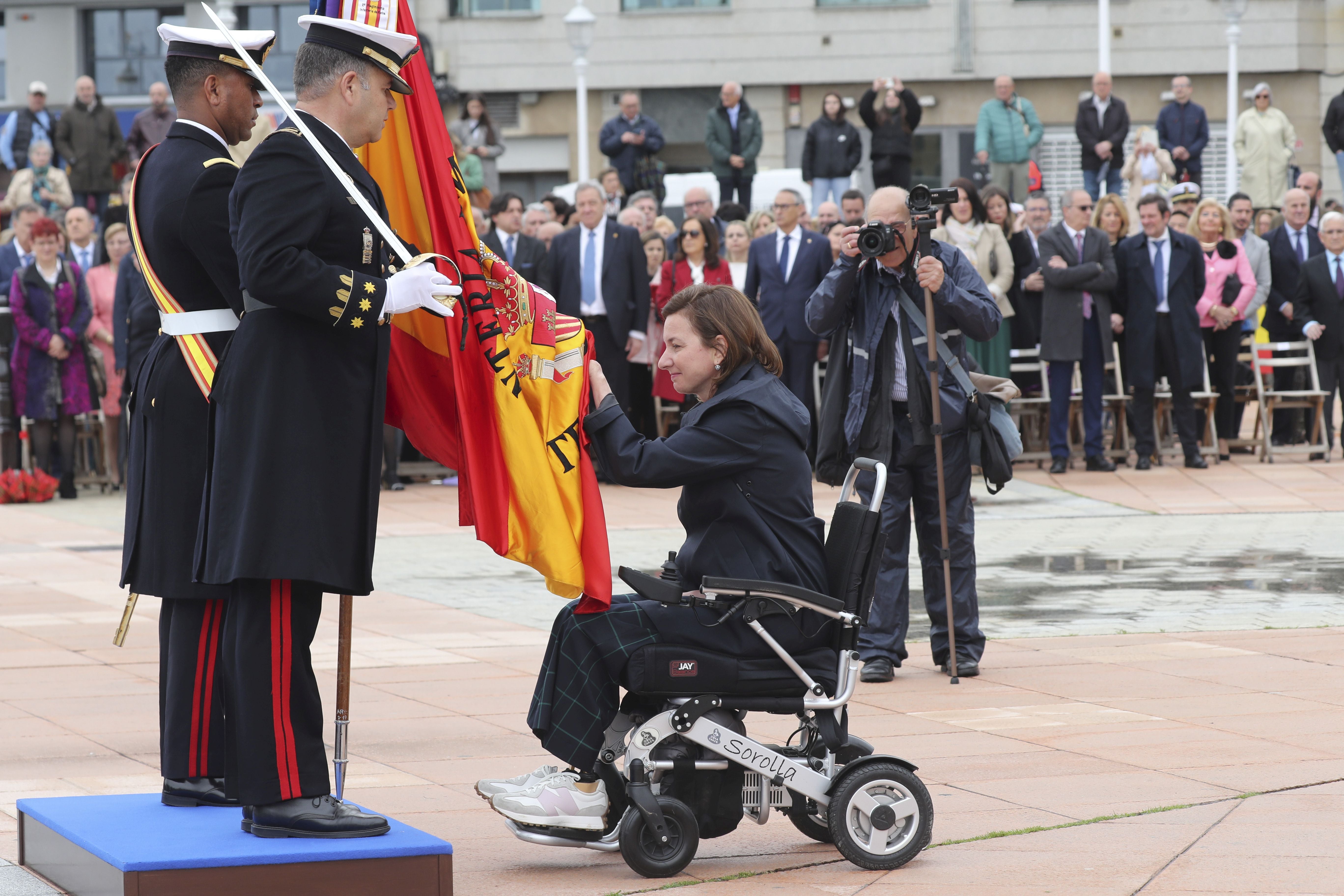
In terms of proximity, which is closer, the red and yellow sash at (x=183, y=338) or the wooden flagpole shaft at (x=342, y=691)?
the wooden flagpole shaft at (x=342, y=691)

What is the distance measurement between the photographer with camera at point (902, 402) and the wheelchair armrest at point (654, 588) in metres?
2.97

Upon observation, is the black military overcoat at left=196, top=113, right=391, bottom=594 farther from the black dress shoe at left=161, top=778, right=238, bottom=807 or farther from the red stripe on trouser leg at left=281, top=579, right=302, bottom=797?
the black dress shoe at left=161, top=778, right=238, bottom=807

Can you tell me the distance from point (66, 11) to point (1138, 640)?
103 ft

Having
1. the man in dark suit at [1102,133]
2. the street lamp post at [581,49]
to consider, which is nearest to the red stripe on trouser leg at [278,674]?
the man in dark suit at [1102,133]

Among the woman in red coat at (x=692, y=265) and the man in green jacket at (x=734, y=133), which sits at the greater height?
the man in green jacket at (x=734, y=133)

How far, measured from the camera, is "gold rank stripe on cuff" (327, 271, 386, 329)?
4.24 meters

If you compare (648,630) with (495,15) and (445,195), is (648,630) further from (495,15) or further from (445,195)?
(495,15)

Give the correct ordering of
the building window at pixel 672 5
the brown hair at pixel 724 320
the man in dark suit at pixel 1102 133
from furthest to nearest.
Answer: the building window at pixel 672 5, the man in dark suit at pixel 1102 133, the brown hair at pixel 724 320

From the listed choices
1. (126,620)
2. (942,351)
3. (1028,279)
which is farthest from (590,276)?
(126,620)

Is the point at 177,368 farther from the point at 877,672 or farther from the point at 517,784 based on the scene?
the point at 877,672

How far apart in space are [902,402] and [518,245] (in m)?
7.94

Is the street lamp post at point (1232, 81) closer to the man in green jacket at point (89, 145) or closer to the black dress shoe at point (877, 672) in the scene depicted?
the man in green jacket at point (89, 145)

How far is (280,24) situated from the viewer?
35.5m

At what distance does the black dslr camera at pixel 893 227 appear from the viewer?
7.48m
